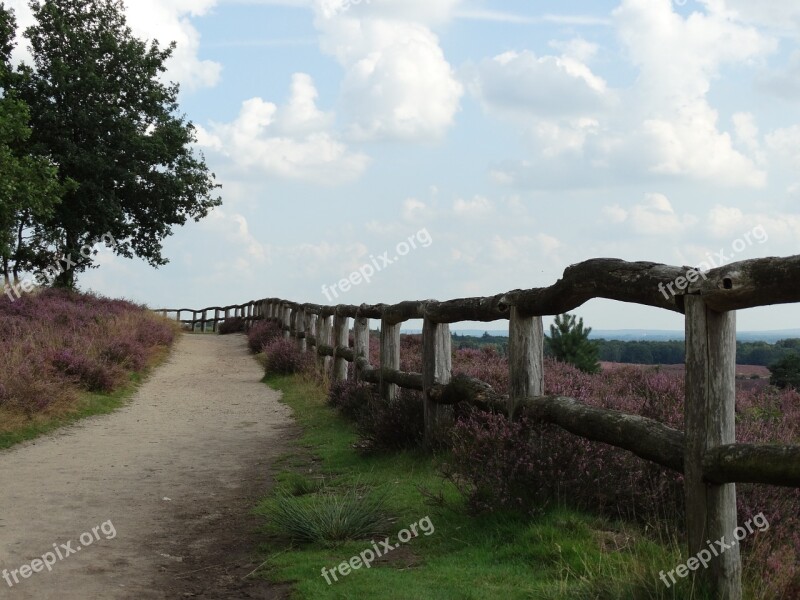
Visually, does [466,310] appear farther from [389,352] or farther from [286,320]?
[286,320]

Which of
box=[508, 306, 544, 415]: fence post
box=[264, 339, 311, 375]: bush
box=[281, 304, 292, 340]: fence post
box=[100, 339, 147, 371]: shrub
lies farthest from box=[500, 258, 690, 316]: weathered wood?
box=[281, 304, 292, 340]: fence post

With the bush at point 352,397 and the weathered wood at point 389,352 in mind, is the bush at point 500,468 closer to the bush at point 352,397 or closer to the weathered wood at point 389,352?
the weathered wood at point 389,352

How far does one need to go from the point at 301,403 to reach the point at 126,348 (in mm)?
5721

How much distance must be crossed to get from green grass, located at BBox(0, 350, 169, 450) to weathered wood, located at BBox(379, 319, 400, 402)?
483 cm

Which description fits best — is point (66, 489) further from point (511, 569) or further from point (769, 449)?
→ point (769, 449)

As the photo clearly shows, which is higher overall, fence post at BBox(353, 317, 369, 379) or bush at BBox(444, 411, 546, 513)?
fence post at BBox(353, 317, 369, 379)

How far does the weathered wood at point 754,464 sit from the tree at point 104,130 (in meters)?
28.8

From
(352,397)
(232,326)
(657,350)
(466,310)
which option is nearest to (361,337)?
(352,397)

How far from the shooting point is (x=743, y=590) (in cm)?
382

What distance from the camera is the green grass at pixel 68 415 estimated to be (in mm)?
10766

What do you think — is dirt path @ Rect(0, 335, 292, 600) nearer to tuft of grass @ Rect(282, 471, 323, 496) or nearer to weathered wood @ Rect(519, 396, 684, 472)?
tuft of grass @ Rect(282, 471, 323, 496)

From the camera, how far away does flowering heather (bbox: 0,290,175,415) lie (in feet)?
39.7

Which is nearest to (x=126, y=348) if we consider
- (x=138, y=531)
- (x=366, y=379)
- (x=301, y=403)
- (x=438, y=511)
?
(x=301, y=403)

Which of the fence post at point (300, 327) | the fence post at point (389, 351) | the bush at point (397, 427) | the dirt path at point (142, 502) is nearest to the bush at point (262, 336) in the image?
the fence post at point (300, 327)
